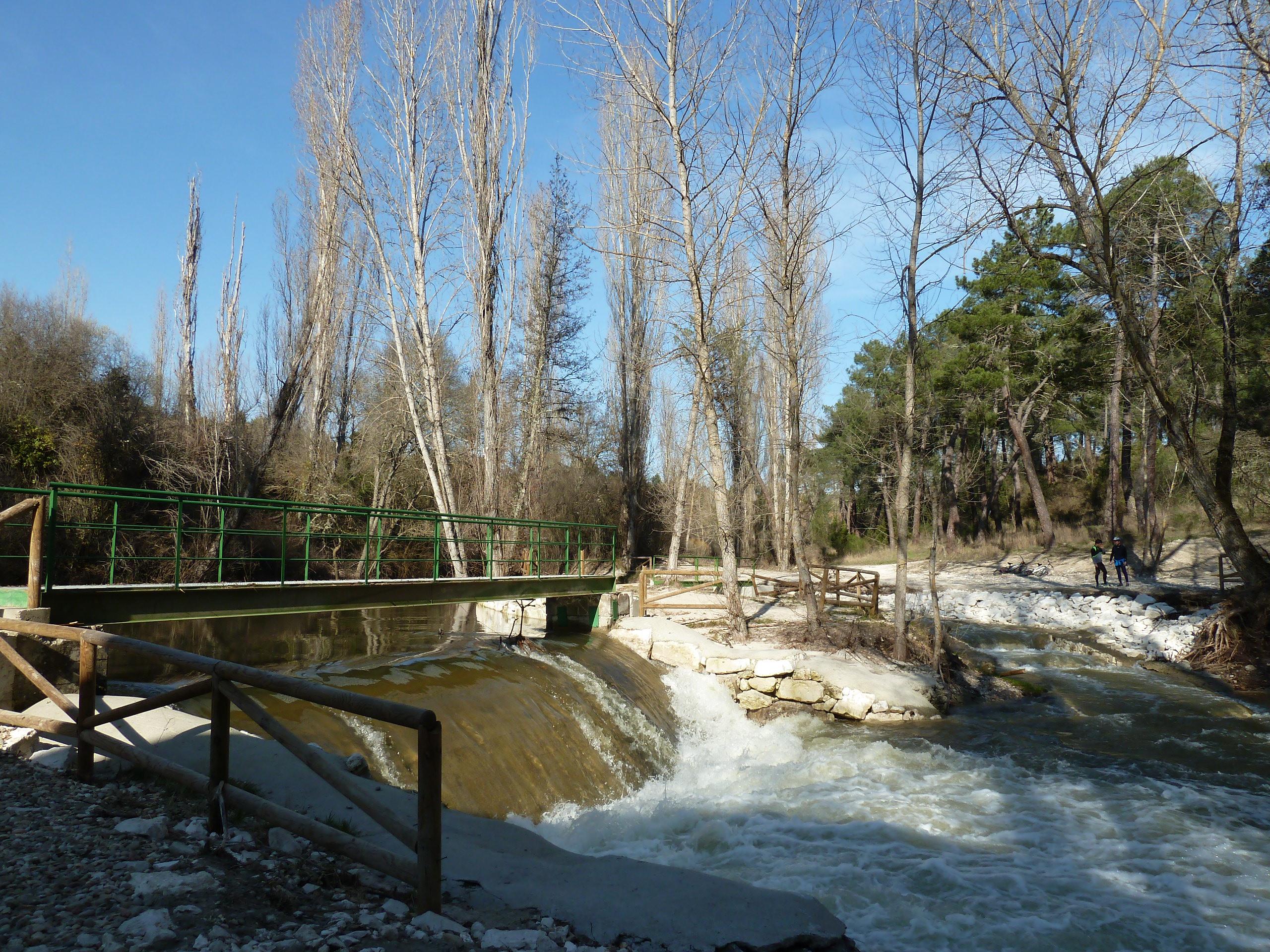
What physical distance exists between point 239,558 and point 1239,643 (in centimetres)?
1650

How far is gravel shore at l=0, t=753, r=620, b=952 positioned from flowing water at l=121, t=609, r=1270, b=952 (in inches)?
105

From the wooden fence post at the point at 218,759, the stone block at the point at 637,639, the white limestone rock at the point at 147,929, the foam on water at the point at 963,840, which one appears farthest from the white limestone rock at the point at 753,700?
the white limestone rock at the point at 147,929

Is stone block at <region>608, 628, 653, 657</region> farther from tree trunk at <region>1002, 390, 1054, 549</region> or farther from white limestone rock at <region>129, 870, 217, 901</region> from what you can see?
tree trunk at <region>1002, 390, 1054, 549</region>

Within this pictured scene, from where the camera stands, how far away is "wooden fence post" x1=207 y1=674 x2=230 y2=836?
168 inches

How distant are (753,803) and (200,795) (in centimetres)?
540

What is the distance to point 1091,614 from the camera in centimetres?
1956

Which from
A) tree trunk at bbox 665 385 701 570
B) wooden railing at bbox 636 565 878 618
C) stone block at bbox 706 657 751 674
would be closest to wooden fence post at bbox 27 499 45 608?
stone block at bbox 706 657 751 674

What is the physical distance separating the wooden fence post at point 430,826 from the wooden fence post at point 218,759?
1.46 m

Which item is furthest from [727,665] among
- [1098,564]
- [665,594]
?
[1098,564]

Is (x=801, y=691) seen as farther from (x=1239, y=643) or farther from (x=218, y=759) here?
(x=218, y=759)

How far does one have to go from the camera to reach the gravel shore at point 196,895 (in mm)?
3184

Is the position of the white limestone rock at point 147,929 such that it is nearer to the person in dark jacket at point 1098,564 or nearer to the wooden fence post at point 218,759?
the wooden fence post at point 218,759

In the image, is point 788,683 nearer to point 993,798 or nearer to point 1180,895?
point 993,798

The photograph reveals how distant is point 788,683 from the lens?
39.1ft
